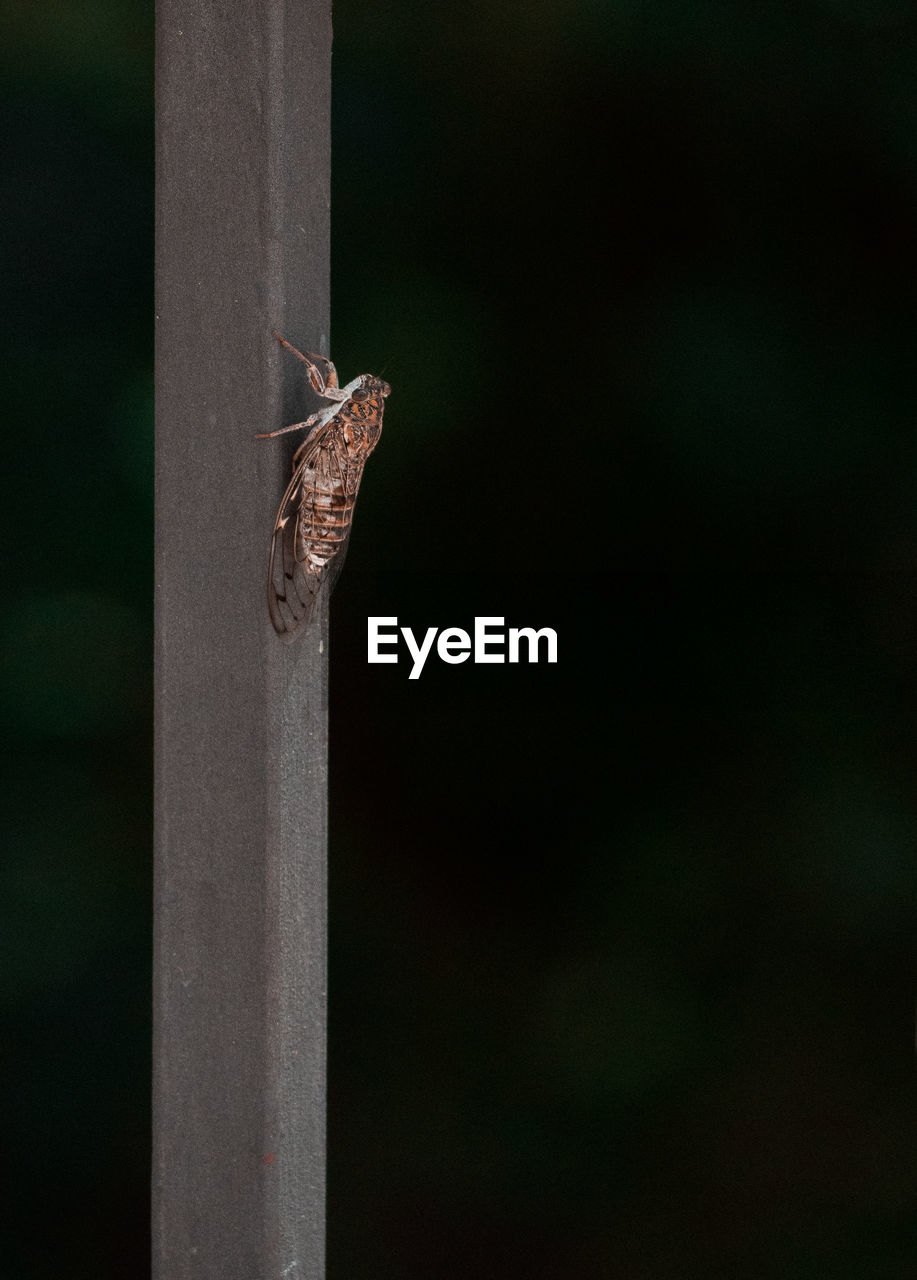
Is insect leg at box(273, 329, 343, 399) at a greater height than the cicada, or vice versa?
insect leg at box(273, 329, 343, 399)

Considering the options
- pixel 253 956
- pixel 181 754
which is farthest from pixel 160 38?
pixel 253 956

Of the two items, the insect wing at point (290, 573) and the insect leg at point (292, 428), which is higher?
the insect leg at point (292, 428)

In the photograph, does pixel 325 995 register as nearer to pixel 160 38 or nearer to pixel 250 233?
pixel 250 233

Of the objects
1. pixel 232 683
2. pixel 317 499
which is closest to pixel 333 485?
pixel 317 499
